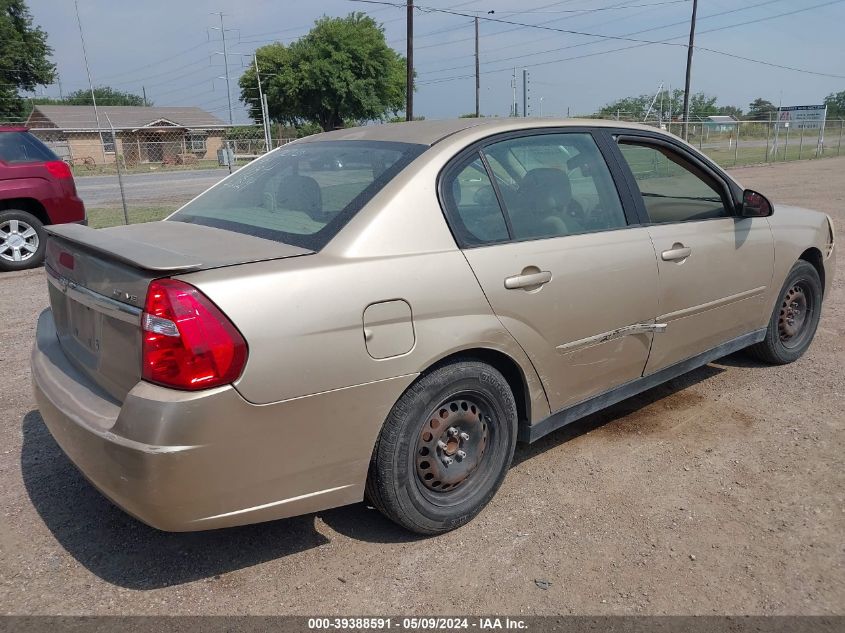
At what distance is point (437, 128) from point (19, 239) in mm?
7495

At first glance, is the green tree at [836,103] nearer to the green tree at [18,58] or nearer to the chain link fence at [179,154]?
the chain link fence at [179,154]

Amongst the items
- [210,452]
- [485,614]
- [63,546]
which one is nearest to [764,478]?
[485,614]

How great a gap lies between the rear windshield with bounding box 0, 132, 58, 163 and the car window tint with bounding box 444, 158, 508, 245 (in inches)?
304

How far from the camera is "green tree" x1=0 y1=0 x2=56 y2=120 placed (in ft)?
148

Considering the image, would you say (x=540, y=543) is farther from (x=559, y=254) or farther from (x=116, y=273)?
(x=116, y=273)

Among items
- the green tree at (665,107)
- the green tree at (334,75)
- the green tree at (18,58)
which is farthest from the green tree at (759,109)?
the green tree at (18,58)

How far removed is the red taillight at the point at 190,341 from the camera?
2.33 meters

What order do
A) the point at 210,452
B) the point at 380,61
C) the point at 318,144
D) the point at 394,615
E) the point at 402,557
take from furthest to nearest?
the point at 380,61
the point at 318,144
the point at 402,557
the point at 394,615
the point at 210,452

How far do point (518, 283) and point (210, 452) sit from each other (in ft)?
4.74

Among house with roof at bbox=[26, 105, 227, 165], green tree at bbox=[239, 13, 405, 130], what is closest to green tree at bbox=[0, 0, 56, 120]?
house with roof at bbox=[26, 105, 227, 165]

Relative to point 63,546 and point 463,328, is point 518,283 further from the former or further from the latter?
point 63,546

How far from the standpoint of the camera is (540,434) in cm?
338

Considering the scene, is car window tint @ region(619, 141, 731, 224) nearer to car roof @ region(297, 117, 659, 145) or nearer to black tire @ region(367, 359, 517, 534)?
car roof @ region(297, 117, 659, 145)

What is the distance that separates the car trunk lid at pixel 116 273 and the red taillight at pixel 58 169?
653cm
